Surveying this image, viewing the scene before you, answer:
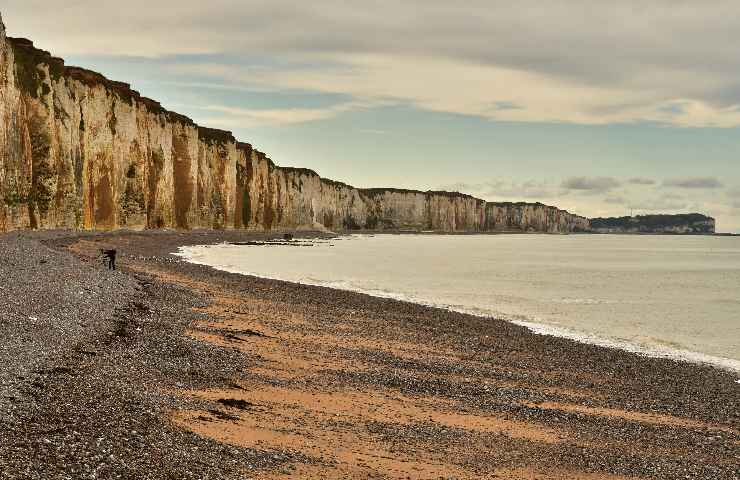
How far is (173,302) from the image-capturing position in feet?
73.6

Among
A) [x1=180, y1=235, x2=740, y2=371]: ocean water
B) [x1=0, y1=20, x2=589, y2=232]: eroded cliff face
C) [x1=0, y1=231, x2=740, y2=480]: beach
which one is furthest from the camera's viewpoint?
[x1=0, y1=20, x2=589, y2=232]: eroded cliff face

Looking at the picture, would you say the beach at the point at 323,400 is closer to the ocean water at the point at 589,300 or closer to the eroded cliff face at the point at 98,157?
the ocean water at the point at 589,300

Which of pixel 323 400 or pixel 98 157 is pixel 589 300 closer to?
pixel 323 400

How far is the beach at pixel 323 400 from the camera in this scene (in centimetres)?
862

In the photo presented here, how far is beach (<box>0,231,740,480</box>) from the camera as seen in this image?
8617 mm

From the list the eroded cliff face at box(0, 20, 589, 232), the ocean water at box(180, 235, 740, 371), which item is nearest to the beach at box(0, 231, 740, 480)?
the ocean water at box(180, 235, 740, 371)

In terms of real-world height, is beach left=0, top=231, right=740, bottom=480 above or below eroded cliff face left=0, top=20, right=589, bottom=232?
below

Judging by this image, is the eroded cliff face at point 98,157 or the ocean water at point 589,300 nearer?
the ocean water at point 589,300

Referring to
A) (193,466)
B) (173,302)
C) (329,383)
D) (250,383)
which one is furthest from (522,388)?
(173,302)

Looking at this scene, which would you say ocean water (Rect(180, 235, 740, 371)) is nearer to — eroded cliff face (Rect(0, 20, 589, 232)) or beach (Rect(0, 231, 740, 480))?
beach (Rect(0, 231, 740, 480))

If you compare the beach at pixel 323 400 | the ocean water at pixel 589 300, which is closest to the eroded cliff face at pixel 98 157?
the ocean water at pixel 589 300

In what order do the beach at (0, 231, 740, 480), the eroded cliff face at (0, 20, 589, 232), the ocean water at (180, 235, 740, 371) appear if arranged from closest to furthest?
the beach at (0, 231, 740, 480)
the ocean water at (180, 235, 740, 371)
the eroded cliff face at (0, 20, 589, 232)

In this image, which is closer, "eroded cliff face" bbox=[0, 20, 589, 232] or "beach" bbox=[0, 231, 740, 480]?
"beach" bbox=[0, 231, 740, 480]

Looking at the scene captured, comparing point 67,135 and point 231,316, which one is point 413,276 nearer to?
point 231,316
